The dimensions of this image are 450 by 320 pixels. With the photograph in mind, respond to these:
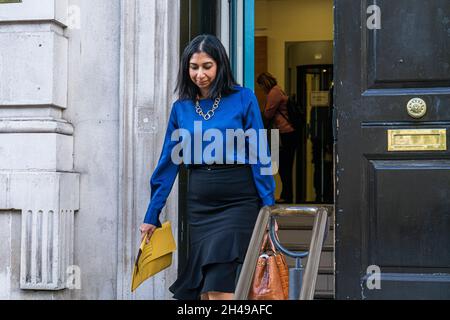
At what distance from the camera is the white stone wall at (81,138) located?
614cm

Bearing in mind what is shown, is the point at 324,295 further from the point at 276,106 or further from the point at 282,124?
the point at 282,124

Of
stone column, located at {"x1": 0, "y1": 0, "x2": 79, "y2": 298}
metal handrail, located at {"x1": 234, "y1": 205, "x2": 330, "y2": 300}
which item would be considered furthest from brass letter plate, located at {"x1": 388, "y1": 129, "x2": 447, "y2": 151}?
stone column, located at {"x1": 0, "y1": 0, "x2": 79, "y2": 298}

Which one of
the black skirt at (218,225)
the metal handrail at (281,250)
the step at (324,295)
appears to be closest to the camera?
the metal handrail at (281,250)

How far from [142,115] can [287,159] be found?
520cm

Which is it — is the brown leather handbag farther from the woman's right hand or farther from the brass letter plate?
the brass letter plate

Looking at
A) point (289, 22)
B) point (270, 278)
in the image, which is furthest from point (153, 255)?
point (289, 22)

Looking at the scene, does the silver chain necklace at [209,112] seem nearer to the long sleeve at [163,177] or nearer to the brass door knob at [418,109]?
the long sleeve at [163,177]

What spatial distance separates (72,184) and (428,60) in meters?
2.63

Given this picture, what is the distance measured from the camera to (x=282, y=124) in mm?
10930

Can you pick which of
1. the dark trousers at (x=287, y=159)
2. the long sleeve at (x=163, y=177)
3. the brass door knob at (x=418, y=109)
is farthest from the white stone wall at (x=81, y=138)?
A: the dark trousers at (x=287, y=159)

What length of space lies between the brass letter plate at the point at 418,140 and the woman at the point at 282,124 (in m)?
4.96

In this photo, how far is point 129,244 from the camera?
6176 millimetres

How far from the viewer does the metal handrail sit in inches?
143
